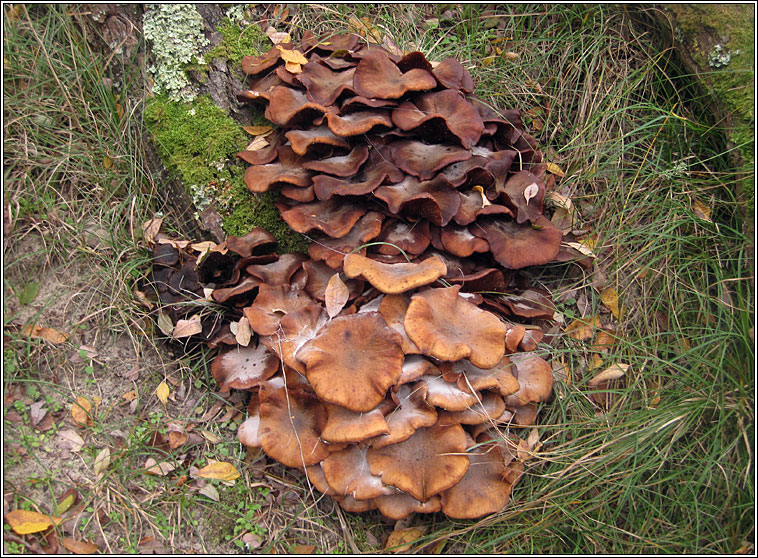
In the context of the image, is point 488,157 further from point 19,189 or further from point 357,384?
point 19,189

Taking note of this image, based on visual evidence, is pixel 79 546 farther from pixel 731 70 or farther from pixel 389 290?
pixel 731 70

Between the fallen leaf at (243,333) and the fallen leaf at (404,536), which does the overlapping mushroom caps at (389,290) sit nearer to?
the fallen leaf at (243,333)

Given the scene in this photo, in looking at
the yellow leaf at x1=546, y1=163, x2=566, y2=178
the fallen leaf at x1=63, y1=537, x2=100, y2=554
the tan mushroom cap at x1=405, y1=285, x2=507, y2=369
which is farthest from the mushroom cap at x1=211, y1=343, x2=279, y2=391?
the yellow leaf at x1=546, y1=163, x2=566, y2=178

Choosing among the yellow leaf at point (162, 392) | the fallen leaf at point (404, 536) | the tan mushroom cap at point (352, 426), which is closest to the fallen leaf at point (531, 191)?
the tan mushroom cap at point (352, 426)

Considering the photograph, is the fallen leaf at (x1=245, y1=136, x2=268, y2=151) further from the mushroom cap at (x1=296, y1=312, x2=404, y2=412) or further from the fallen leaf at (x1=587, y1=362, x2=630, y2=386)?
the fallen leaf at (x1=587, y1=362, x2=630, y2=386)

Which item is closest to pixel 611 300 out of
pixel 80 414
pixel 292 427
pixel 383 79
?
pixel 383 79
